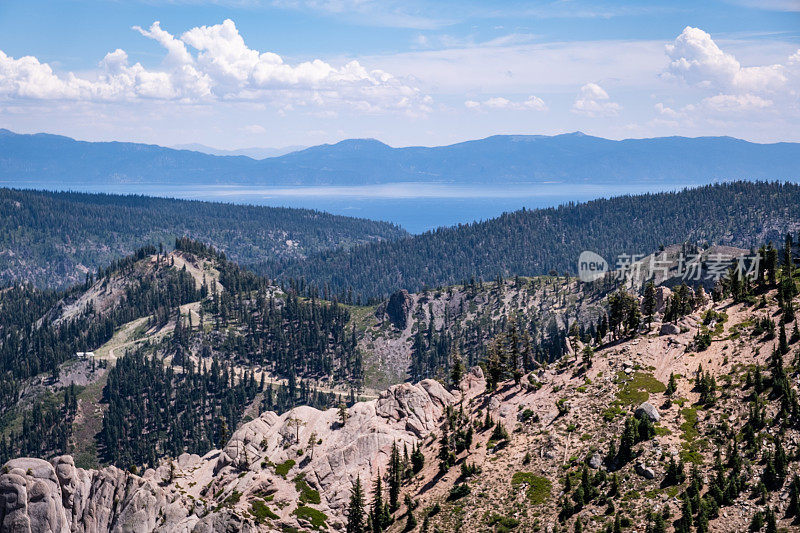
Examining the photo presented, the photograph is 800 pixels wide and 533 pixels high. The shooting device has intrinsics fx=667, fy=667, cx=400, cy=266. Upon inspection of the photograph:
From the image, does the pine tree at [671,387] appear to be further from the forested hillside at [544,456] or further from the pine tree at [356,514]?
the pine tree at [356,514]

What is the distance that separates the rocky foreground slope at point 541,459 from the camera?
326 ft

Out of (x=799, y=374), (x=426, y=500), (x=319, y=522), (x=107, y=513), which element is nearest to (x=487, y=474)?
(x=426, y=500)

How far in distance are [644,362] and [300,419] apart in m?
70.5

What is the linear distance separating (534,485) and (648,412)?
2309 cm

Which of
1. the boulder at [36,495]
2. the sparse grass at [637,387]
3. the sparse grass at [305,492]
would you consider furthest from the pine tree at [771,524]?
the boulder at [36,495]

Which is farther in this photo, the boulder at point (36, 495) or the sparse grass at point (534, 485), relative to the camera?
the boulder at point (36, 495)

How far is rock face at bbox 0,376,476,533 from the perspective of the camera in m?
113

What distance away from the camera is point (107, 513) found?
119750mm

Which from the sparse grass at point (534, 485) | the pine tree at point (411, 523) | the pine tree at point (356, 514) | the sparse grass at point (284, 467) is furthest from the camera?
the sparse grass at point (284, 467)

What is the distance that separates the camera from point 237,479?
123 meters

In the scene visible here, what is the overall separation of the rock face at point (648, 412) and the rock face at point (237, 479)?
42.3 m

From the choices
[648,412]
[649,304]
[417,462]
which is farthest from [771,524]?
[649,304]

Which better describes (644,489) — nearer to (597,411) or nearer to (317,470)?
(597,411)

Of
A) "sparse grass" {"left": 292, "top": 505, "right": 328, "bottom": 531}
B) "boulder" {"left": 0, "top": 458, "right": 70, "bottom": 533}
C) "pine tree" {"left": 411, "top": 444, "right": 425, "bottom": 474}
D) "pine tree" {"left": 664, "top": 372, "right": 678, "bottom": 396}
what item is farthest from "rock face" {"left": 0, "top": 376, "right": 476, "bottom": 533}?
"pine tree" {"left": 664, "top": 372, "right": 678, "bottom": 396}
